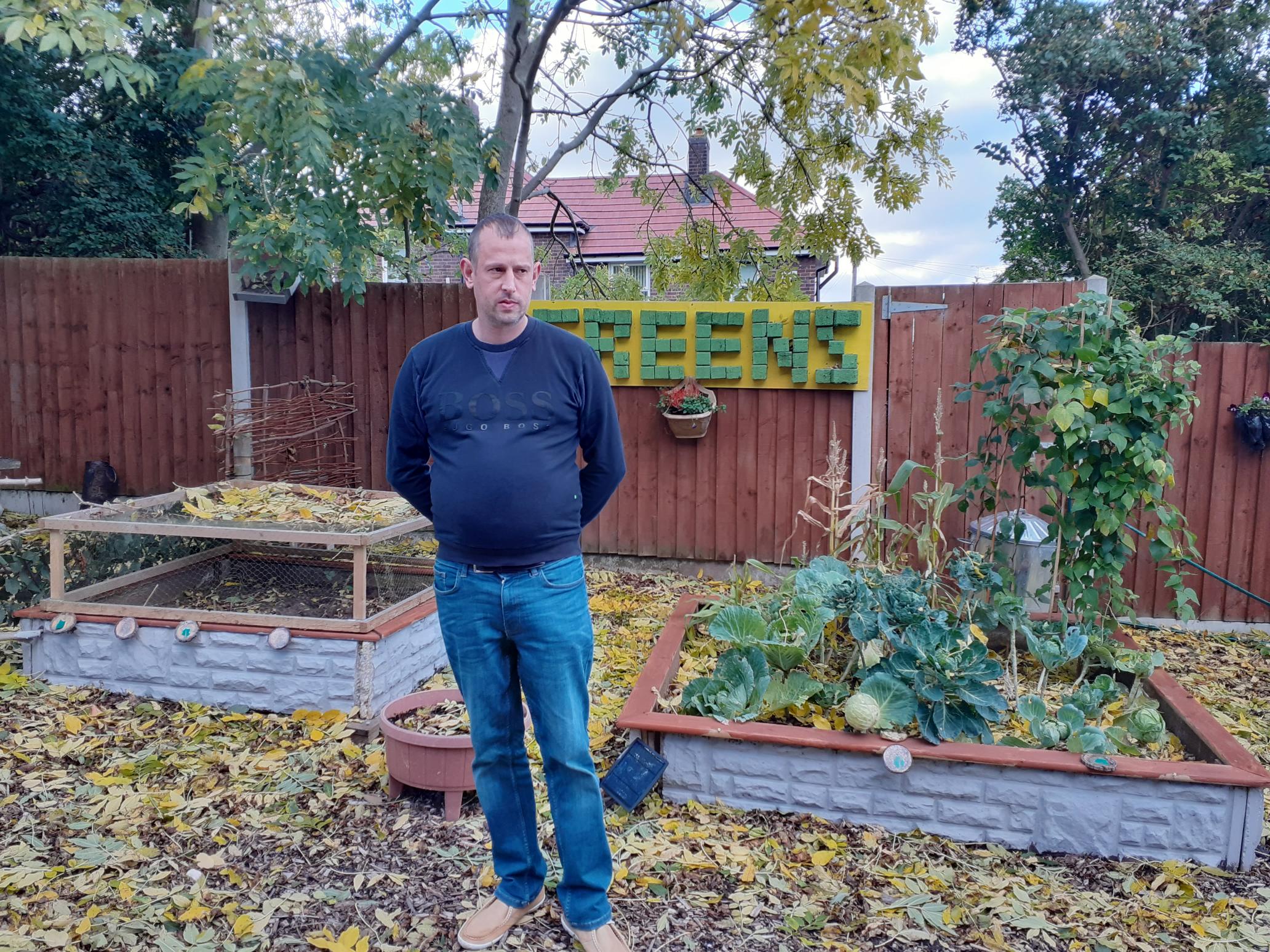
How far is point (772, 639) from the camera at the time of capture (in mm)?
3436

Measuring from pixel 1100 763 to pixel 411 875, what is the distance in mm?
2117

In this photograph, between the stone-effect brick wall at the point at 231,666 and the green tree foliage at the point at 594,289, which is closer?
the stone-effect brick wall at the point at 231,666

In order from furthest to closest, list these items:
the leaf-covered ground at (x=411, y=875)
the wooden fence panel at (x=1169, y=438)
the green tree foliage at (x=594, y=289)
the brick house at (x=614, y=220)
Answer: the brick house at (x=614, y=220)
the green tree foliage at (x=594, y=289)
the wooden fence panel at (x=1169, y=438)
the leaf-covered ground at (x=411, y=875)

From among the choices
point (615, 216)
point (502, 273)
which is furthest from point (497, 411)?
point (615, 216)

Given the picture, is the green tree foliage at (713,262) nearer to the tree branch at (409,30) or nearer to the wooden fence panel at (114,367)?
the tree branch at (409,30)

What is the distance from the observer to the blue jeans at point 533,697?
212 centimetres

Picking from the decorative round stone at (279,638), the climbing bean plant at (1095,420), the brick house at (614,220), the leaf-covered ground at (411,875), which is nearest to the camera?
the leaf-covered ground at (411,875)

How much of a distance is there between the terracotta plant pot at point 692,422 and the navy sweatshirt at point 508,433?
3.19 meters

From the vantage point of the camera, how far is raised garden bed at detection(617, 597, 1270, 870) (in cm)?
→ 270

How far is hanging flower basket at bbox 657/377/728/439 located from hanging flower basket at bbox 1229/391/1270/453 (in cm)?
288

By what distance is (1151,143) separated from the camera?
1330cm

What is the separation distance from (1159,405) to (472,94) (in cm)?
505

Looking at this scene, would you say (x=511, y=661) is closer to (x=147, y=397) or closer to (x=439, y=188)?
(x=439, y=188)

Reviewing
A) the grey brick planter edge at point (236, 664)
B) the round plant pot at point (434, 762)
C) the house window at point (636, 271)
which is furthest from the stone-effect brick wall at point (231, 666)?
the house window at point (636, 271)
